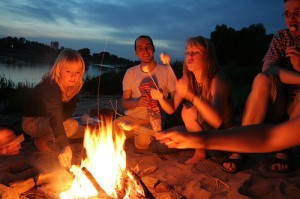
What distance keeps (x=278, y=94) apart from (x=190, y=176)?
139 centimetres

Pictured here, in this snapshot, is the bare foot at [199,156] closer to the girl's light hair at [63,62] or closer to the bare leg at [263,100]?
the bare leg at [263,100]

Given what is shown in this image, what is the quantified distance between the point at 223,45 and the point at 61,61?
3019 cm

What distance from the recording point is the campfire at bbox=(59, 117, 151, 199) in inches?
111

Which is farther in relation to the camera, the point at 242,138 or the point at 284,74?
the point at 284,74

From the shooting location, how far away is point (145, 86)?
189 inches

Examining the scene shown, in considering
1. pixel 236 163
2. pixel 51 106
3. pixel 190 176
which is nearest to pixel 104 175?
pixel 190 176

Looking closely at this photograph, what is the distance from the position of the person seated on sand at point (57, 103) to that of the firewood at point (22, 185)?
393 millimetres

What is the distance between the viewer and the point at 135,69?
5062mm

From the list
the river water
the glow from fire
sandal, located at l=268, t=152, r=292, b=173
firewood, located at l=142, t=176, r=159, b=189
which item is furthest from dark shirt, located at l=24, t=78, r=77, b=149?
the river water

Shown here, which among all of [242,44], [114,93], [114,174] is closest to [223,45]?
[242,44]

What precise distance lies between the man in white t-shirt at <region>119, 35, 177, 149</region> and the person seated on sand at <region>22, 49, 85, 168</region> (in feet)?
3.00

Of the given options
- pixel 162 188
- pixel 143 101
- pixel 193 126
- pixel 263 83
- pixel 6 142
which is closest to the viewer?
pixel 6 142

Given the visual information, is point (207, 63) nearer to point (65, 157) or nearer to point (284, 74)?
point (284, 74)

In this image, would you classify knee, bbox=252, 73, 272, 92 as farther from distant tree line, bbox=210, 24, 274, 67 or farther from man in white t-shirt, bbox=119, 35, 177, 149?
distant tree line, bbox=210, 24, 274, 67
